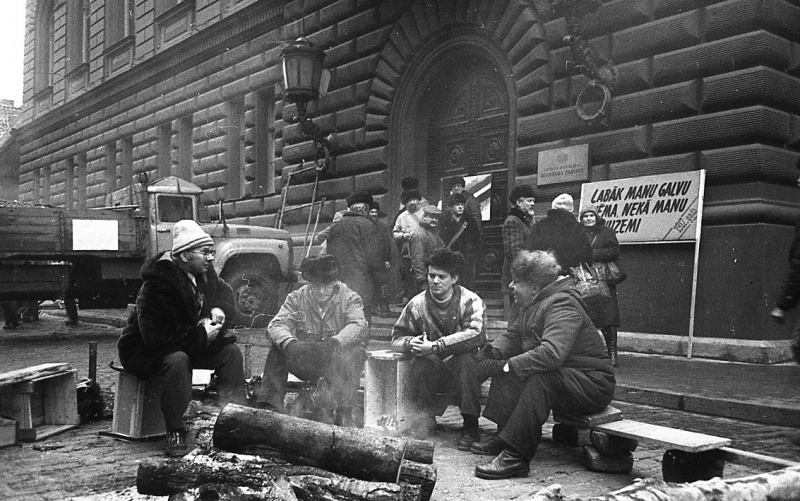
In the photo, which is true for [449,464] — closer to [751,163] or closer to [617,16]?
[751,163]

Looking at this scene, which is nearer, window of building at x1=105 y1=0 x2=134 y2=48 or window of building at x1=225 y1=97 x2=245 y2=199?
window of building at x1=225 y1=97 x2=245 y2=199

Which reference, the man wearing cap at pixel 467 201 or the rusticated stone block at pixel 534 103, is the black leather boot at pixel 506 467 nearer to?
the man wearing cap at pixel 467 201

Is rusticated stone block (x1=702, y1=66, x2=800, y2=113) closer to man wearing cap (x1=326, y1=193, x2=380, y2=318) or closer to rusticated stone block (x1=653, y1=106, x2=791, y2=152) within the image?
rusticated stone block (x1=653, y1=106, x2=791, y2=152)

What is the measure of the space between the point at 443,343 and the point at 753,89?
17.1ft

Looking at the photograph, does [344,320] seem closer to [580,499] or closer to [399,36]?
[580,499]

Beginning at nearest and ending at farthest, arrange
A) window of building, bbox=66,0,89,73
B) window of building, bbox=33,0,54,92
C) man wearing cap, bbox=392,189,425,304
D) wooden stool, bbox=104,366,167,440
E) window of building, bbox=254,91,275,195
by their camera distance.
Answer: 1. wooden stool, bbox=104,366,167,440
2. man wearing cap, bbox=392,189,425,304
3. window of building, bbox=254,91,275,195
4. window of building, bbox=66,0,89,73
5. window of building, bbox=33,0,54,92

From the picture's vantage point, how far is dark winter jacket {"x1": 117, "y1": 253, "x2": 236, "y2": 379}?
520 centimetres

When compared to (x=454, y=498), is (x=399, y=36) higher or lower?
higher

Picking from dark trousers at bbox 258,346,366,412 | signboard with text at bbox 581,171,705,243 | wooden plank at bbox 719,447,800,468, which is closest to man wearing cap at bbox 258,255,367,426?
dark trousers at bbox 258,346,366,412

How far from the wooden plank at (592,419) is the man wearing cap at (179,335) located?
2237mm

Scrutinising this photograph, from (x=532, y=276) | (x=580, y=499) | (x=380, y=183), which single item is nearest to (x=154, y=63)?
(x=380, y=183)

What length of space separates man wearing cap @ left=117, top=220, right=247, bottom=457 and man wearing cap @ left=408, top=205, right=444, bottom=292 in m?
4.57

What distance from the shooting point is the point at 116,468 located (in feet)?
15.5

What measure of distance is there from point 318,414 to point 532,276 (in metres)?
1.87
